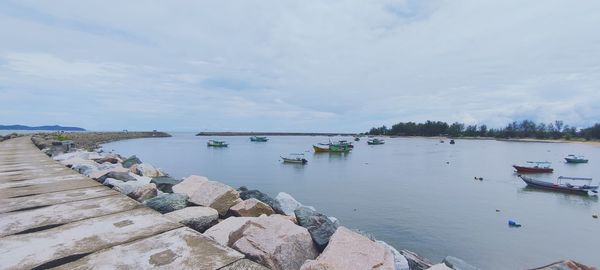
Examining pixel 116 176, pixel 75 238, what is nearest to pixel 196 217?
pixel 75 238

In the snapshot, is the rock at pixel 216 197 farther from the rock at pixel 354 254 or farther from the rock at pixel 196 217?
the rock at pixel 354 254

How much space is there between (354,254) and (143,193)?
435 cm

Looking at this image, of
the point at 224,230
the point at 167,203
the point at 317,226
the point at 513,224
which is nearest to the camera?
the point at 224,230

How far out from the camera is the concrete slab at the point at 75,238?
2.55 meters

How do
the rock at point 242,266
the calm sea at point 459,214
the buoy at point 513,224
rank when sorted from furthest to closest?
the buoy at point 513,224 → the calm sea at point 459,214 → the rock at point 242,266

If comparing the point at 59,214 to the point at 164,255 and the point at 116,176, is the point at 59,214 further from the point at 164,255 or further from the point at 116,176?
the point at 116,176

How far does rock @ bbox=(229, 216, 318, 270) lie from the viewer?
3418mm

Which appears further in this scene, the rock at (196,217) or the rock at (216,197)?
the rock at (216,197)

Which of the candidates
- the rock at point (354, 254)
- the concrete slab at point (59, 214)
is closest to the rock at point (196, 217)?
the concrete slab at point (59, 214)

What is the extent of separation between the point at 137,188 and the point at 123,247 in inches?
140

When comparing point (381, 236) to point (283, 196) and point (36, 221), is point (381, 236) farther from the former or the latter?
point (36, 221)

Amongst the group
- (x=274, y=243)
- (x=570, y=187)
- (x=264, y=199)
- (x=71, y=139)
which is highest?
(x=274, y=243)

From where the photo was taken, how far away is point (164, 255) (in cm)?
260

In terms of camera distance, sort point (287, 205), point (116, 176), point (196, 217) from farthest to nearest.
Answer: point (287, 205)
point (116, 176)
point (196, 217)
